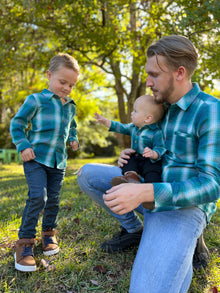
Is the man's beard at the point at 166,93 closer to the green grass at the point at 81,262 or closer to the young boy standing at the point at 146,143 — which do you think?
the young boy standing at the point at 146,143

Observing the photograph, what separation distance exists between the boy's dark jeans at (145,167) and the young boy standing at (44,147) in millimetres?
719

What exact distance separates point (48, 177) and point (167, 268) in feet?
4.76

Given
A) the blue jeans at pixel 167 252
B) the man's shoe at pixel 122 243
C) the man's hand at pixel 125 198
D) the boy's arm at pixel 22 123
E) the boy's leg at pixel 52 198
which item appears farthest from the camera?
the boy's leg at pixel 52 198

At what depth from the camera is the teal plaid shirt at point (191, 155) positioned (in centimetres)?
154

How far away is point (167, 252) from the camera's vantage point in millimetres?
1635

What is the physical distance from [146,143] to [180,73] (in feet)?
2.37

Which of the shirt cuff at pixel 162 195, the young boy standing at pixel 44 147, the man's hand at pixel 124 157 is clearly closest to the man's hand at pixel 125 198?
the shirt cuff at pixel 162 195

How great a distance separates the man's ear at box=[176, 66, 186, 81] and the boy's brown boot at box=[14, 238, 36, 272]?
1.85 metres

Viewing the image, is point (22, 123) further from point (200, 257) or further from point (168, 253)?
point (200, 257)

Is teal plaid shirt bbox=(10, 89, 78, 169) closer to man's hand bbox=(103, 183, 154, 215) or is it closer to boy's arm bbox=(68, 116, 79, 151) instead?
boy's arm bbox=(68, 116, 79, 151)

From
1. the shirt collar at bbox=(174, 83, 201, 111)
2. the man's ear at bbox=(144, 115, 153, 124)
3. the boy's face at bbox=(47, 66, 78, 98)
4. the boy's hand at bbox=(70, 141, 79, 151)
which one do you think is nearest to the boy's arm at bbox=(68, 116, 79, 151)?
the boy's hand at bbox=(70, 141, 79, 151)

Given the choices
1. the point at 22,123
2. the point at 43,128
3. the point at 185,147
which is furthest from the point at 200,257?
the point at 22,123

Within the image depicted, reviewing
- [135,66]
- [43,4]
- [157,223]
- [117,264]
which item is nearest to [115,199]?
[157,223]

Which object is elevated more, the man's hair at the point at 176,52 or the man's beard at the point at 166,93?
the man's hair at the point at 176,52
